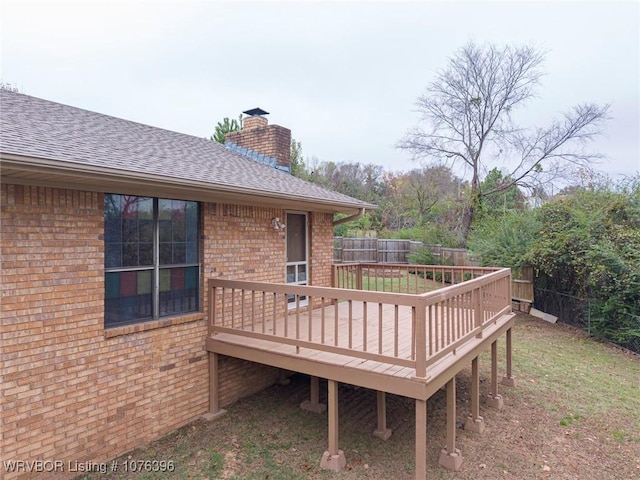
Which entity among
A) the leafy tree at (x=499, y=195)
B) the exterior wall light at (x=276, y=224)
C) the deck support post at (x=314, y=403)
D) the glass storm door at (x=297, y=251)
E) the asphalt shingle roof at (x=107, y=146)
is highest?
the leafy tree at (x=499, y=195)

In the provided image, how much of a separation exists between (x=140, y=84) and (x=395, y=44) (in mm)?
14969

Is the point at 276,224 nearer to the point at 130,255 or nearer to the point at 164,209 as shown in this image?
the point at 164,209

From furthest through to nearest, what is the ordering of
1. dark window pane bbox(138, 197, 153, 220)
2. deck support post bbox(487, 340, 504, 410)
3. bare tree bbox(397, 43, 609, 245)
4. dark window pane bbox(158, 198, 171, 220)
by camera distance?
bare tree bbox(397, 43, 609, 245) < deck support post bbox(487, 340, 504, 410) < dark window pane bbox(158, 198, 171, 220) < dark window pane bbox(138, 197, 153, 220)

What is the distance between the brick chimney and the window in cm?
433

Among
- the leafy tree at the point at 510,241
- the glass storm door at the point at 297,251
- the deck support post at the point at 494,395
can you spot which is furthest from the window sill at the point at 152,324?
the leafy tree at the point at 510,241

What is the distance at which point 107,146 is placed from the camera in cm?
489

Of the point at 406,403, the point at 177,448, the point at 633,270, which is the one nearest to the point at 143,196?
the point at 177,448

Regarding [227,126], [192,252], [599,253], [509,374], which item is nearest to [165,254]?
[192,252]

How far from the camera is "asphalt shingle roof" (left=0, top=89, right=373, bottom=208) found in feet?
12.9

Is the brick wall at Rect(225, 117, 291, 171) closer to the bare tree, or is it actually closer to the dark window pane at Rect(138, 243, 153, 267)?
the dark window pane at Rect(138, 243, 153, 267)

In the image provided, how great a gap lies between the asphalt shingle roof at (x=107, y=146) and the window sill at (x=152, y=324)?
6.42ft

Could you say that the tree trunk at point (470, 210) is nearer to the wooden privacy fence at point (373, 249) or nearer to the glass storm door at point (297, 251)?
the wooden privacy fence at point (373, 249)

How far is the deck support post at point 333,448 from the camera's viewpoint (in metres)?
4.55

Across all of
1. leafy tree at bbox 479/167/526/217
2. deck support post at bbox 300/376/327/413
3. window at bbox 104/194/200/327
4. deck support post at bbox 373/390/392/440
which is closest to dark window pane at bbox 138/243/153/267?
window at bbox 104/194/200/327
